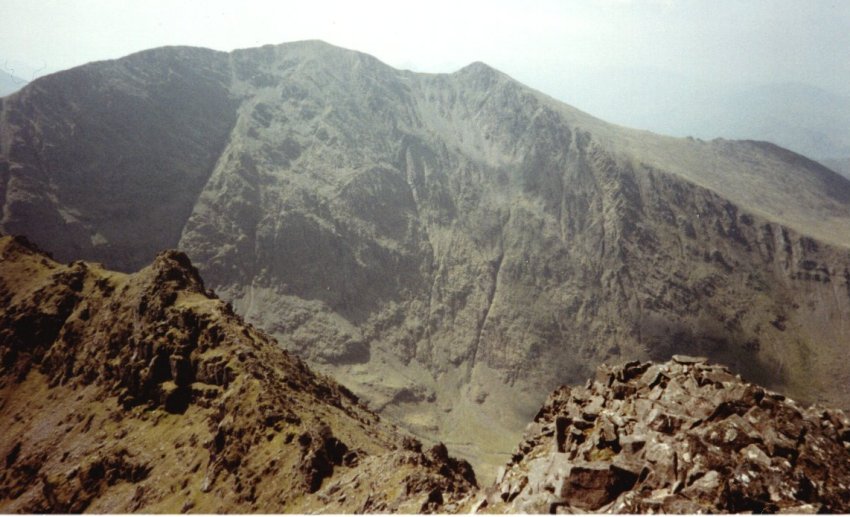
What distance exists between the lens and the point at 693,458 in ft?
53.8

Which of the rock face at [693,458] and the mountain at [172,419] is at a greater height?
the rock face at [693,458]

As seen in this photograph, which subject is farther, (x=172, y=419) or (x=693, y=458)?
(x=172, y=419)

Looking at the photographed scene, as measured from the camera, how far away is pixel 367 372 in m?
171

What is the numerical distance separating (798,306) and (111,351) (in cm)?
22002

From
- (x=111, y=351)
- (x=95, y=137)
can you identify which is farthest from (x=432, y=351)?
(x=95, y=137)

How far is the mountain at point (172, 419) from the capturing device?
3897 cm

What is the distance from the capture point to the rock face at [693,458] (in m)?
14.9

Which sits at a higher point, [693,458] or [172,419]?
[693,458]

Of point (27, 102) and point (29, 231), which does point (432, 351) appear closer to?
point (29, 231)

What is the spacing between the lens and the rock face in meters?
14.9

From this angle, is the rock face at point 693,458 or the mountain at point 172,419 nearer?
the rock face at point 693,458

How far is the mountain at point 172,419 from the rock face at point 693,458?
9.95 meters

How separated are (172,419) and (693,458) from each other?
5353cm

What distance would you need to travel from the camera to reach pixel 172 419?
5256cm
